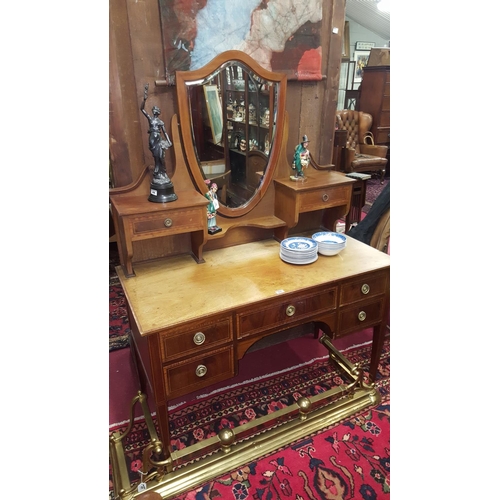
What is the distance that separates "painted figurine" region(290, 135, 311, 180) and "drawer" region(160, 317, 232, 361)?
0.95m

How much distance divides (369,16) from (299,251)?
7107mm

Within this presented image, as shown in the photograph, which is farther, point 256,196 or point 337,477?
point 256,196

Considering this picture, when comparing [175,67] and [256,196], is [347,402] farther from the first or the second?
[175,67]

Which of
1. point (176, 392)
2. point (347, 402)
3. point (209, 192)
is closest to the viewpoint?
point (176, 392)

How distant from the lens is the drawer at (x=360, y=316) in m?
1.89

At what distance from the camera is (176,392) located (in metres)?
1.55

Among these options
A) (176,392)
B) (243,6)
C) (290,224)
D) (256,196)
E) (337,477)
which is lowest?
(337,477)

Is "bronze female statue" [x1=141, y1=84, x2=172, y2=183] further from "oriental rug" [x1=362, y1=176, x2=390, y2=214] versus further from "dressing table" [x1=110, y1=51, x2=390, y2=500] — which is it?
"oriental rug" [x1=362, y1=176, x2=390, y2=214]

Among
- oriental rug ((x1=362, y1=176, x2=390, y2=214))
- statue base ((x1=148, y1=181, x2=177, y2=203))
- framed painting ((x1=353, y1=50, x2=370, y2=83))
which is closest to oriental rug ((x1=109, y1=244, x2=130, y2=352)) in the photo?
statue base ((x1=148, y1=181, x2=177, y2=203))

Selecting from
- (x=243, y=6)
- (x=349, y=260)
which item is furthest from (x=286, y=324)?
(x=243, y=6)

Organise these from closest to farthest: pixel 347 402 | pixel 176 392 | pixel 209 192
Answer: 1. pixel 176 392
2. pixel 209 192
3. pixel 347 402

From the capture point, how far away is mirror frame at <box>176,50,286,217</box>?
5.45ft

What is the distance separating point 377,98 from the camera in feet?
22.6

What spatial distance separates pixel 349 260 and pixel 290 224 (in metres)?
0.38
